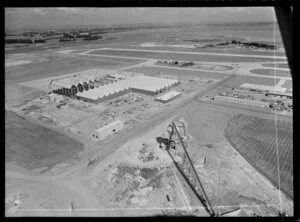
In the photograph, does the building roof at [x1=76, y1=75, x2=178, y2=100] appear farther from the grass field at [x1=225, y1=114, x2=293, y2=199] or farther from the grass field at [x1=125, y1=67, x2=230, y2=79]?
the grass field at [x1=225, y1=114, x2=293, y2=199]

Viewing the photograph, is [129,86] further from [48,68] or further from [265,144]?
[48,68]

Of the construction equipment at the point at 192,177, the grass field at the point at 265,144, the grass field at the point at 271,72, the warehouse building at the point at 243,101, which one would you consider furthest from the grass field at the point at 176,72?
the construction equipment at the point at 192,177

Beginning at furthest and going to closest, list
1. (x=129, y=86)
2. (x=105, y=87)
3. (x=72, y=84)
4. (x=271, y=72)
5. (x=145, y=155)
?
(x=271, y=72) < (x=72, y=84) < (x=129, y=86) < (x=105, y=87) < (x=145, y=155)

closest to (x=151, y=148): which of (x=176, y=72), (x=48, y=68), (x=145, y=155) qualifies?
(x=145, y=155)

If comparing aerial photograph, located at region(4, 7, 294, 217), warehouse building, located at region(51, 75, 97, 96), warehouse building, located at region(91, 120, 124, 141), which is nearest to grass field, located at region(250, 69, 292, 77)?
aerial photograph, located at region(4, 7, 294, 217)

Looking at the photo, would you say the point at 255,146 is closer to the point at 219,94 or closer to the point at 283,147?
the point at 283,147
